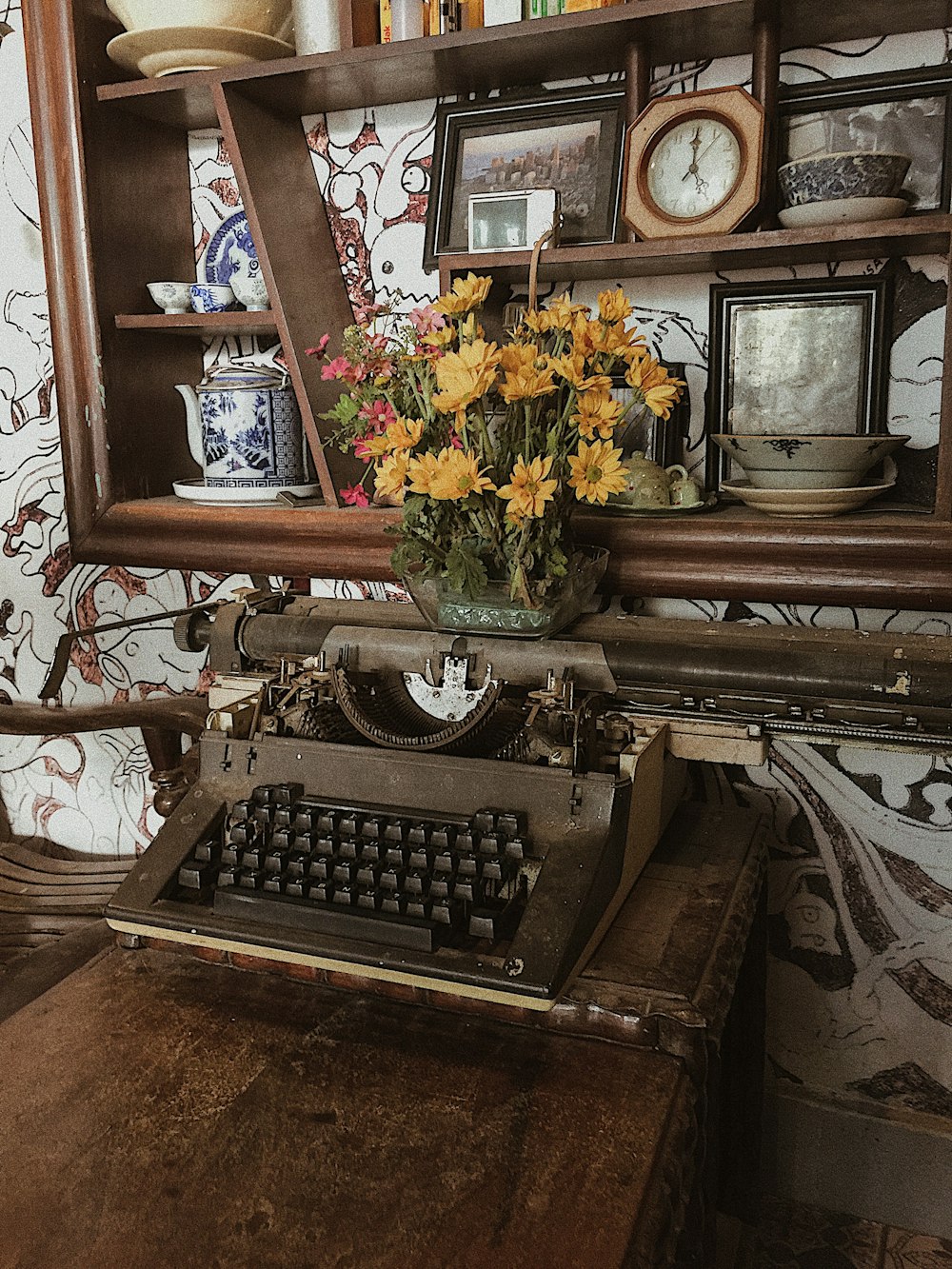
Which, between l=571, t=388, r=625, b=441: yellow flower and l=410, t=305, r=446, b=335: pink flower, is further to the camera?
l=410, t=305, r=446, b=335: pink flower

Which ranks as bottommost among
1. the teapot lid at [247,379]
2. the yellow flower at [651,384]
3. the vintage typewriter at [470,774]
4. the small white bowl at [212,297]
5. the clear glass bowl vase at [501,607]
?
the vintage typewriter at [470,774]

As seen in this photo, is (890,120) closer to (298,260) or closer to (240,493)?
(298,260)

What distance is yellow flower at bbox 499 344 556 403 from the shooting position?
4.26 feet

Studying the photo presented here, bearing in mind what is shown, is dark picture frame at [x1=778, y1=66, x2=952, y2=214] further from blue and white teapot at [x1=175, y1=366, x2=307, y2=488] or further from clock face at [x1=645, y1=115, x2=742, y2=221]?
blue and white teapot at [x1=175, y1=366, x2=307, y2=488]

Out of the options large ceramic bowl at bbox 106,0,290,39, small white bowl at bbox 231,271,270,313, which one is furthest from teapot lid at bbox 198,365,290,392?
large ceramic bowl at bbox 106,0,290,39

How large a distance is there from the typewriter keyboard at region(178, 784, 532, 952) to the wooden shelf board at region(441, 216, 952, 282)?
34.2 inches

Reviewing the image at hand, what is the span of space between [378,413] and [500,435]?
0.18 m

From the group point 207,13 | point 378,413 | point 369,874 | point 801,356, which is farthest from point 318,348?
point 369,874

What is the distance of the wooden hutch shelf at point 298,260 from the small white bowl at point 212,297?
0.14ft

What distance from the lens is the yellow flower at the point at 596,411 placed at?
1340 mm

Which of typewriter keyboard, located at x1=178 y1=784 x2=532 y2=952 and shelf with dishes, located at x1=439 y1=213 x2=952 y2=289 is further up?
shelf with dishes, located at x1=439 y1=213 x2=952 y2=289

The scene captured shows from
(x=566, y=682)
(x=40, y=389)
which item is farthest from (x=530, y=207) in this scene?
(x=40, y=389)

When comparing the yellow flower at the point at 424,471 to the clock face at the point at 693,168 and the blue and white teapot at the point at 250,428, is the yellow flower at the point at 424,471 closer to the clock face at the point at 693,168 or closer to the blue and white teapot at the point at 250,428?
the clock face at the point at 693,168

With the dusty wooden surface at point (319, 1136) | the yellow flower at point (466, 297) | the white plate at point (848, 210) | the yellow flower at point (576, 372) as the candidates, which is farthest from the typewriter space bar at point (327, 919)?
the white plate at point (848, 210)
